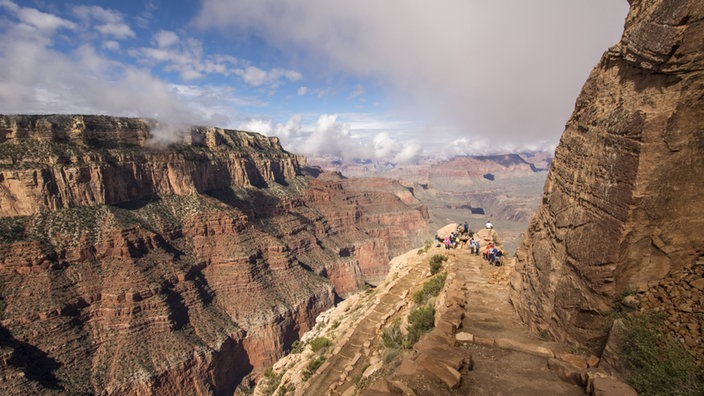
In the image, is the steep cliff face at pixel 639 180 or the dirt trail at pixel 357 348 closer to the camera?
the steep cliff face at pixel 639 180

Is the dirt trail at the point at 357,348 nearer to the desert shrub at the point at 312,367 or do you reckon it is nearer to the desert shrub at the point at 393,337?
the desert shrub at the point at 312,367

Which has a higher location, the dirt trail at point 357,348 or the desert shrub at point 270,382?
the dirt trail at point 357,348

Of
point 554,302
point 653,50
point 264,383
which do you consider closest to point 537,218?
point 554,302

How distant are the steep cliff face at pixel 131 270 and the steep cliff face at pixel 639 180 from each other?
62080 millimetres

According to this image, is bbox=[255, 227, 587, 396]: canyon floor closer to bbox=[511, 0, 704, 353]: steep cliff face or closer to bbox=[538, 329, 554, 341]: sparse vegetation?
bbox=[538, 329, 554, 341]: sparse vegetation

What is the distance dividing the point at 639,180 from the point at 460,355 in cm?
763

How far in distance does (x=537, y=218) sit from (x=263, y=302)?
71370mm

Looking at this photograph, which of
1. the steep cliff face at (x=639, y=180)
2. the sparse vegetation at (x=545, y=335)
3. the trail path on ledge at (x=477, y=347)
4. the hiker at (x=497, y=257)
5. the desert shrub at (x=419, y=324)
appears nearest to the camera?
the steep cliff face at (x=639, y=180)

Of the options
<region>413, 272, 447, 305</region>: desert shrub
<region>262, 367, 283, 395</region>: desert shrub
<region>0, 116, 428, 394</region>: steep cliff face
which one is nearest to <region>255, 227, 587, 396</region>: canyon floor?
<region>413, 272, 447, 305</region>: desert shrub

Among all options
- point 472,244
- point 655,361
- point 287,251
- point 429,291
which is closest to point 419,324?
point 429,291

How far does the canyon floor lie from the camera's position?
10.2 metres

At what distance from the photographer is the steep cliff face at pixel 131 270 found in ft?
169

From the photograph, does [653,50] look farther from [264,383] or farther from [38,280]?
[38,280]

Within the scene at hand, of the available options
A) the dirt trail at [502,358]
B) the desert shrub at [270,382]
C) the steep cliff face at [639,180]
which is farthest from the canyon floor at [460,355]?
the desert shrub at [270,382]
